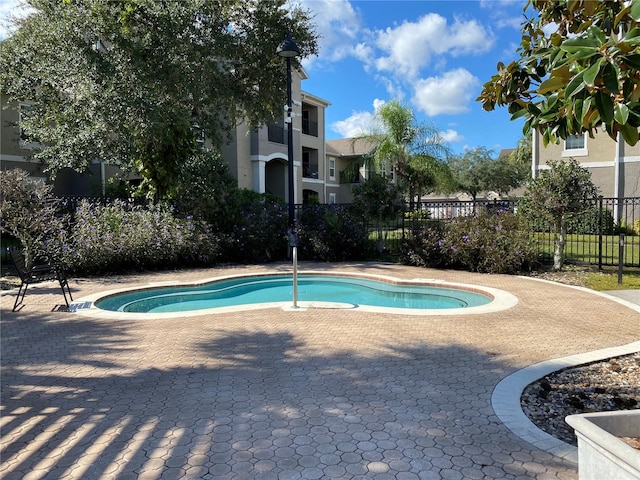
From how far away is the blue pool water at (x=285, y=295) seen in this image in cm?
988

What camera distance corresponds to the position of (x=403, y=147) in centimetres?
3033

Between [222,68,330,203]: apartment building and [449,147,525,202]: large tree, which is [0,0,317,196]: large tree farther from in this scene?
[449,147,525,202]: large tree

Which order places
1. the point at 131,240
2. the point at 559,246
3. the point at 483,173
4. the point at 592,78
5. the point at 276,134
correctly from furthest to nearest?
the point at 483,173, the point at 276,134, the point at 131,240, the point at 559,246, the point at 592,78

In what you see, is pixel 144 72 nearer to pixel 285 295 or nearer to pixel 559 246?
pixel 285 295

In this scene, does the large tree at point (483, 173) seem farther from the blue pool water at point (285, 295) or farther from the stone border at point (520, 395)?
the stone border at point (520, 395)

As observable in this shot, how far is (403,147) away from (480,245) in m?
18.9

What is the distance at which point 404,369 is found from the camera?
505cm

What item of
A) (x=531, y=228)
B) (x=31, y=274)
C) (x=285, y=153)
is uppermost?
(x=285, y=153)

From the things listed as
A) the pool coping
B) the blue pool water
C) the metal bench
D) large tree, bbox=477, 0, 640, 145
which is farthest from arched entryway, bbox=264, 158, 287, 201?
large tree, bbox=477, 0, 640, 145

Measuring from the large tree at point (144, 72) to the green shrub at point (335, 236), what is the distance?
4.75m

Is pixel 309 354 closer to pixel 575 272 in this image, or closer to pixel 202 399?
pixel 202 399

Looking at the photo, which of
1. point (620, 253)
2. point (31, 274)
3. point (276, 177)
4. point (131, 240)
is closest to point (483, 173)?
point (276, 177)

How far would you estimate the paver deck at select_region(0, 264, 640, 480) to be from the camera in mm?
3166

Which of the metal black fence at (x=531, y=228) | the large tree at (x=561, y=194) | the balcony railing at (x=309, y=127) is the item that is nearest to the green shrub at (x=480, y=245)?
the metal black fence at (x=531, y=228)
